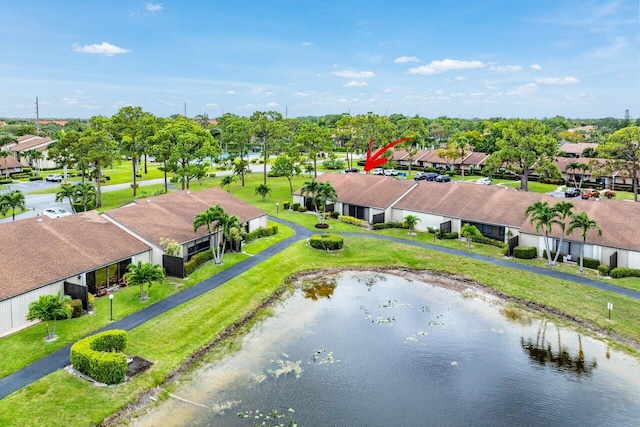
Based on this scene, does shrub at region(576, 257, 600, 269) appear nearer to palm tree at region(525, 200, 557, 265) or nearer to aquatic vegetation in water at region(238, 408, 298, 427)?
palm tree at region(525, 200, 557, 265)

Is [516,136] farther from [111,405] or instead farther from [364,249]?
[111,405]

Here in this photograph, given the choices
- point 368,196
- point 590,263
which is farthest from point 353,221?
point 590,263

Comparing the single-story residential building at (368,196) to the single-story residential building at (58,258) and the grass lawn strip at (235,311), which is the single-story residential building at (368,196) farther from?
the single-story residential building at (58,258)

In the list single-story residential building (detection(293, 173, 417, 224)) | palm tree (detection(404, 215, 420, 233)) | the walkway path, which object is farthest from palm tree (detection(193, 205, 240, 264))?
single-story residential building (detection(293, 173, 417, 224))

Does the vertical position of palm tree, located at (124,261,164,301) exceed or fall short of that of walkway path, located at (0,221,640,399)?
it exceeds it

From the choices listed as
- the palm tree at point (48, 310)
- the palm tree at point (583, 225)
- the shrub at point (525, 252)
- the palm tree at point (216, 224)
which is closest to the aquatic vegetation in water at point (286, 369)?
the palm tree at point (48, 310)
